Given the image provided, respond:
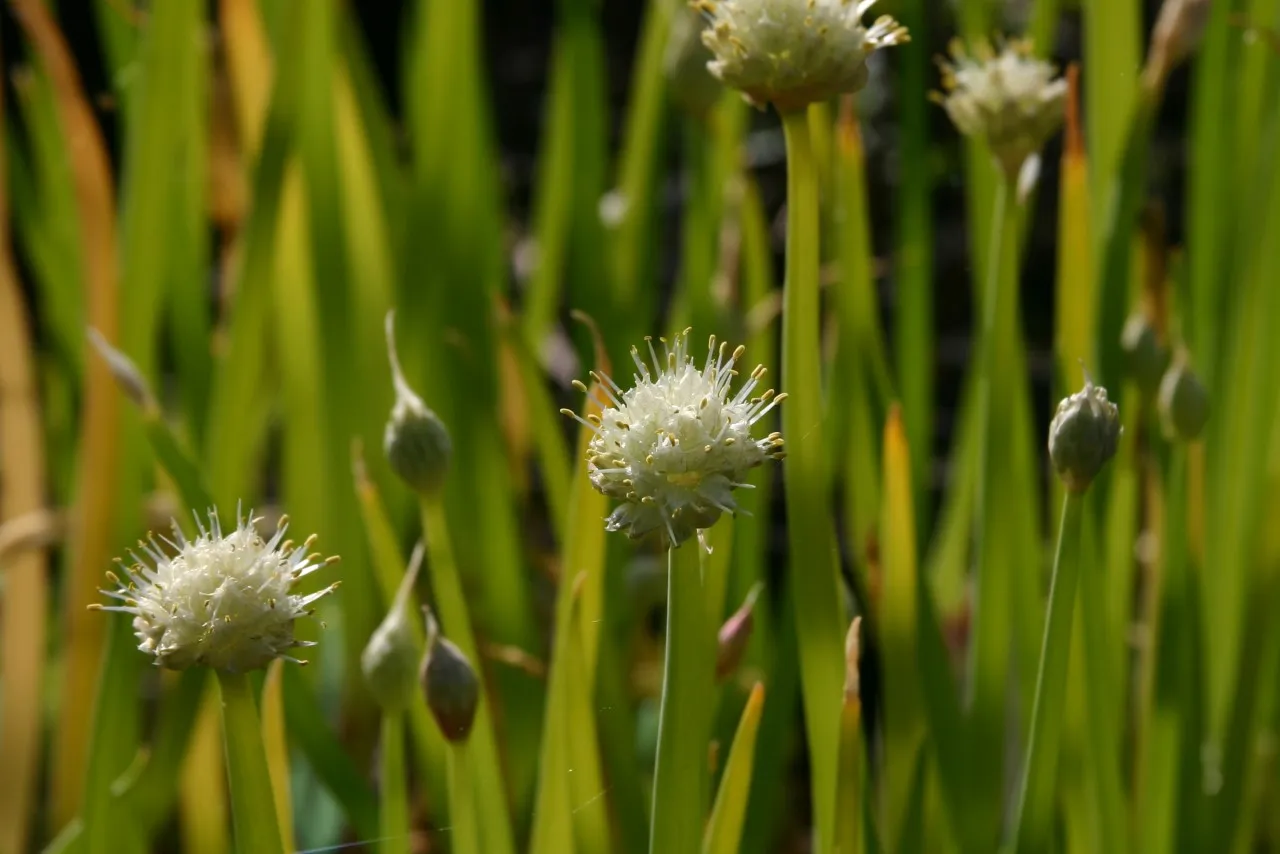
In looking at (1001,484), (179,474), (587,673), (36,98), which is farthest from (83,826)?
(36,98)

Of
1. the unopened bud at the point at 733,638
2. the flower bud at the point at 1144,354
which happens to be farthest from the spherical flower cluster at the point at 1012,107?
the unopened bud at the point at 733,638

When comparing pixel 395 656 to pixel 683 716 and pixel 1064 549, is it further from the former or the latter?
pixel 1064 549

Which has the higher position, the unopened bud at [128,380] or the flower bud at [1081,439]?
the unopened bud at [128,380]

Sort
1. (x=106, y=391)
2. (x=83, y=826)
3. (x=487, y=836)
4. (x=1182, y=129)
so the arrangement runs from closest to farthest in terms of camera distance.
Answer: (x=487, y=836) → (x=83, y=826) → (x=106, y=391) → (x=1182, y=129)

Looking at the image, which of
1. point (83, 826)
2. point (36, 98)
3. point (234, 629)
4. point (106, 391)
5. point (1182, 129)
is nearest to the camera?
point (234, 629)

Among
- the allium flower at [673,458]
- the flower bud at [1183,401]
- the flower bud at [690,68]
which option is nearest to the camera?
the allium flower at [673,458]

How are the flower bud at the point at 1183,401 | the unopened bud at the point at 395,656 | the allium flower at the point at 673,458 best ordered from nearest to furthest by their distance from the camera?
the allium flower at the point at 673,458, the unopened bud at the point at 395,656, the flower bud at the point at 1183,401

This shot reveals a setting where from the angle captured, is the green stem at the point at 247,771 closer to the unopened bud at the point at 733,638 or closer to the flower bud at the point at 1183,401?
the unopened bud at the point at 733,638

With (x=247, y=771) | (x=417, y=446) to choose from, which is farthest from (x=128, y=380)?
(x=247, y=771)

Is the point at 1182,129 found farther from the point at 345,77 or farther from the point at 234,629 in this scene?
the point at 234,629
